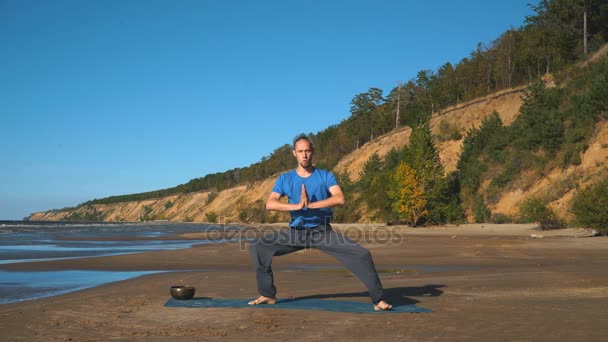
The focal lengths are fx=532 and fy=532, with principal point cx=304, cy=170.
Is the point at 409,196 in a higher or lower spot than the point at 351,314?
higher

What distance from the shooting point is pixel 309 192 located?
664cm

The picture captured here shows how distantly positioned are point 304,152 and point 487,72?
71.8 m

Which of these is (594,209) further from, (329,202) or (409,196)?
(409,196)

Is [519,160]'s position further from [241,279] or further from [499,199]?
[241,279]

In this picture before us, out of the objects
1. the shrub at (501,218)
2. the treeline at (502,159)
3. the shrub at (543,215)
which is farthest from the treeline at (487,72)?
the shrub at (543,215)

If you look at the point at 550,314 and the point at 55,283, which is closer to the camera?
the point at 550,314

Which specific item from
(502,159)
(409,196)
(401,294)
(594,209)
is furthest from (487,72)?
(401,294)

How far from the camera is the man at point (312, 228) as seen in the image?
6586 mm

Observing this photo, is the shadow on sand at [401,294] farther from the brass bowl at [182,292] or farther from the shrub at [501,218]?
the shrub at [501,218]

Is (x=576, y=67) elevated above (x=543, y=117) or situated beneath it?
elevated above

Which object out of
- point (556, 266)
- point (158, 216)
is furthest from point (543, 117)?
point (158, 216)

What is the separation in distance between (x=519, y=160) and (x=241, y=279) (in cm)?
3543

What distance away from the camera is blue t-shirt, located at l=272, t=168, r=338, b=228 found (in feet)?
21.7

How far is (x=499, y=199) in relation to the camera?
40781mm
